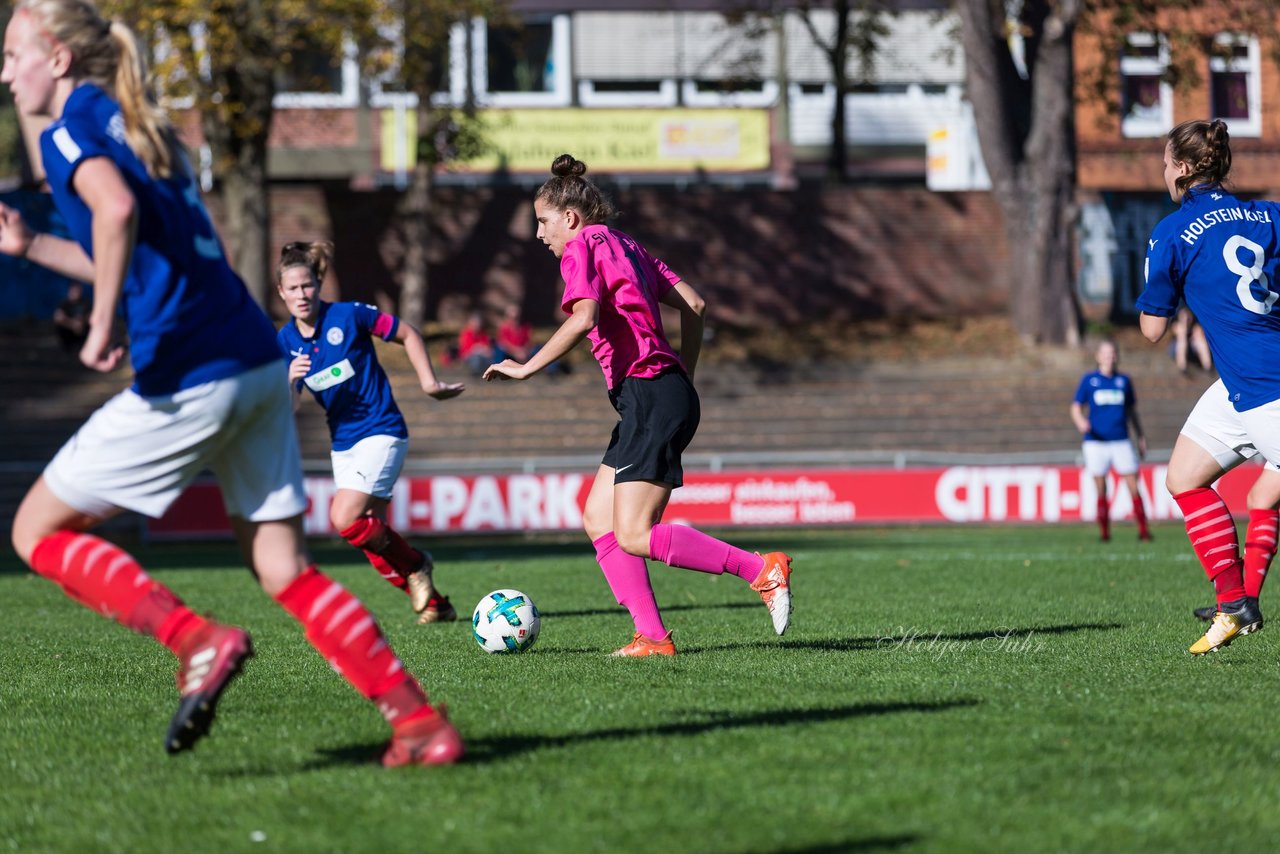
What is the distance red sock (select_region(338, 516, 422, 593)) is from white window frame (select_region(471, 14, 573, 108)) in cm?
3229

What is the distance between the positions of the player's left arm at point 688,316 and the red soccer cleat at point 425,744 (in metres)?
3.10

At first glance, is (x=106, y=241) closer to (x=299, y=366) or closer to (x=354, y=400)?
(x=299, y=366)

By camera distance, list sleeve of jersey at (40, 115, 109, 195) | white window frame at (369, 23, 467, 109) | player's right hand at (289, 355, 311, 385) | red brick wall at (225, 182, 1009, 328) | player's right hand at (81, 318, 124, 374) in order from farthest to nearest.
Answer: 1. white window frame at (369, 23, 467, 109)
2. red brick wall at (225, 182, 1009, 328)
3. player's right hand at (289, 355, 311, 385)
4. sleeve of jersey at (40, 115, 109, 195)
5. player's right hand at (81, 318, 124, 374)

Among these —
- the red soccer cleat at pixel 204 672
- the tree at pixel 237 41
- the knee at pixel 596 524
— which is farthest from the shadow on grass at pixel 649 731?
the tree at pixel 237 41

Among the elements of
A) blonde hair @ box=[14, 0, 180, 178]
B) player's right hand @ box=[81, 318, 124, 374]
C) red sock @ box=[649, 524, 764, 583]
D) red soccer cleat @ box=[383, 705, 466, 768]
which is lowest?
red sock @ box=[649, 524, 764, 583]

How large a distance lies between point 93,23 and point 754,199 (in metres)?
30.9

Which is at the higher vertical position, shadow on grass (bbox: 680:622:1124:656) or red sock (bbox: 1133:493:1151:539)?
shadow on grass (bbox: 680:622:1124:656)

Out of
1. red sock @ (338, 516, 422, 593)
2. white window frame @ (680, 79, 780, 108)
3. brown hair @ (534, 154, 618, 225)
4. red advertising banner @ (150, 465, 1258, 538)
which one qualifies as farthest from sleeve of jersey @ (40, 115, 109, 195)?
white window frame @ (680, 79, 780, 108)

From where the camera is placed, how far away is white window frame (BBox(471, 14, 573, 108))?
40875 millimetres

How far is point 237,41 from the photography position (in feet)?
84.4

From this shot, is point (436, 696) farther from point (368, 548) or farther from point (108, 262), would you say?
point (368, 548)

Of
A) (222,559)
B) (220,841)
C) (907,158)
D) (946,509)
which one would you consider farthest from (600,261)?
(907,158)

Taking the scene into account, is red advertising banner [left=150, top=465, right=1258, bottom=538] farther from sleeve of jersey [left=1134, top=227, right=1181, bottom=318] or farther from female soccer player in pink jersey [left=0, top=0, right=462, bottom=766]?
female soccer player in pink jersey [left=0, top=0, right=462, bottom=766]

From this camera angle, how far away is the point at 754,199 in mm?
34688
